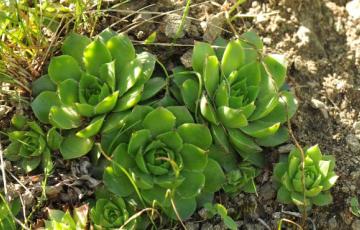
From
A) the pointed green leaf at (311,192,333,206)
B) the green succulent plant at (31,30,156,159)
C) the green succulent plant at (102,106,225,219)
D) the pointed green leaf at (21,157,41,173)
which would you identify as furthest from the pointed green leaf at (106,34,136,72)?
the pointed green leaf at (311,192,333,206)

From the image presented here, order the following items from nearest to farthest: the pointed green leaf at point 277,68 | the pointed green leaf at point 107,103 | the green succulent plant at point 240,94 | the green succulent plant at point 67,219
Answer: the green succulent plant at point 67,219
the pointed green leaf at point 107,103
the green succulent plant at point 240,94
the pointed green leaf at point 277,68

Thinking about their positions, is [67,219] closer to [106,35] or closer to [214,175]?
[214,175]

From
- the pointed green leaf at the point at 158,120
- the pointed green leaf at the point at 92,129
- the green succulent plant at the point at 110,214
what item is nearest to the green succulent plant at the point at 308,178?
the pointed green leaf at the point at 158,120

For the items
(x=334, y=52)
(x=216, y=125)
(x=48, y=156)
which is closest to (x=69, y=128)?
(x=48, y=156)

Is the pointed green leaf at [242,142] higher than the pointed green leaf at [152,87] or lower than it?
lower

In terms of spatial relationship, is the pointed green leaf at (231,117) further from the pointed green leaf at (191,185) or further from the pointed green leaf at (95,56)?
the pointed green leaf at (95,56)

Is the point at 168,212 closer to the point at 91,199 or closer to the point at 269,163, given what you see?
the point at 91,199

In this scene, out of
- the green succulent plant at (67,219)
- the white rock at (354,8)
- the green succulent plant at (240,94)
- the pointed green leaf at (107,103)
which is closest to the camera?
the green succulent plant at (67,219)

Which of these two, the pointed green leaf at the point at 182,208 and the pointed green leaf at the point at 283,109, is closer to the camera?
the pointed green leaf at the point at 182,208
